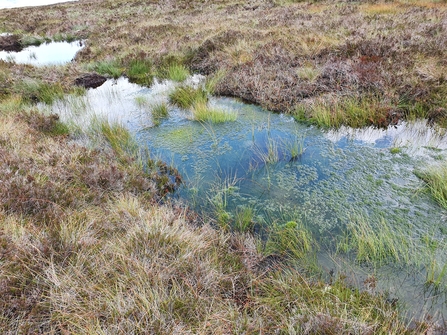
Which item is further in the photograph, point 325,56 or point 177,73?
point 177,73

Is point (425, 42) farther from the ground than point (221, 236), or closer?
farther from the ground

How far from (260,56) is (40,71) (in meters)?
8.53

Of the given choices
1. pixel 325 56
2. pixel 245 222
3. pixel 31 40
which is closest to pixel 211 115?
pixel 245 222

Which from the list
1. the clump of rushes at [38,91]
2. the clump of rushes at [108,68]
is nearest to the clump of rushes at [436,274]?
the clump of rushes at [38,91]

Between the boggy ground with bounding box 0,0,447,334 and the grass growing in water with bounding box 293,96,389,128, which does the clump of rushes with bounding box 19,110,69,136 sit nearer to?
the boggy ground with bounding box 0,0,447,334

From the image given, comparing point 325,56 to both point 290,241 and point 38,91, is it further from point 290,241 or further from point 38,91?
point 38,91

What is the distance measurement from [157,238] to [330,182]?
124 inches

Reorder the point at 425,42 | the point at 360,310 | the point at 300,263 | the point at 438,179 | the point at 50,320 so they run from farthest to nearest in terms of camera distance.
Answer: the point at 425,42 → the point at 438,179 → the point at 300,263 → the point at 360,310 → the point at 50,320

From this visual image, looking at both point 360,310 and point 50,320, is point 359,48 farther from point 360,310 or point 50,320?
point 50,320

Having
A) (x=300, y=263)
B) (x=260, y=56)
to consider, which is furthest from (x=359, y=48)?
(x=300, y=263)

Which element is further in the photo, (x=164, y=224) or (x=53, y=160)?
(x=53, y=160)

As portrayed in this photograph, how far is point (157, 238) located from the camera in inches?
141

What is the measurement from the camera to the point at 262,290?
336 centimetres

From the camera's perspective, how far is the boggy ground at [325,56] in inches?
288
